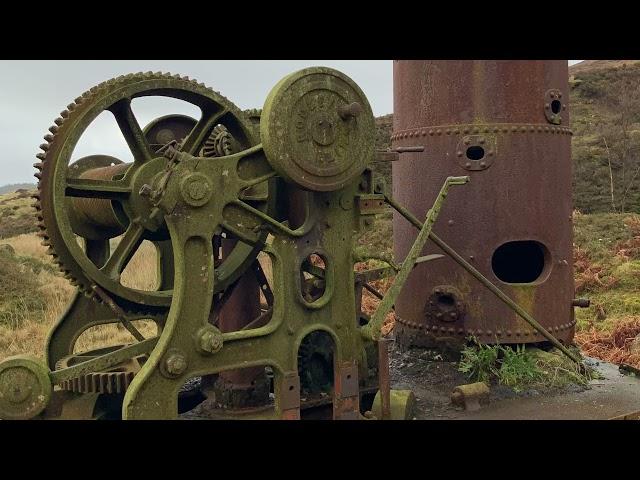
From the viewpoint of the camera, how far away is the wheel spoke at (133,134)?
4.39 metres

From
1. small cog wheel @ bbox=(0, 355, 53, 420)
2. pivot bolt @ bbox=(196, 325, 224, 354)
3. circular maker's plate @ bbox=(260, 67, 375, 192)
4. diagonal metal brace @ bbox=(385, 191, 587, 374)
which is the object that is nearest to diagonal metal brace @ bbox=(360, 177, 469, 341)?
diagonal metal brace @ bbox=(385, 191, 587, 374)

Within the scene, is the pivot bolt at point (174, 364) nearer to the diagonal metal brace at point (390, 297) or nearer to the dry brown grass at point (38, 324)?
the diagonal metal brace at point (390, 297)

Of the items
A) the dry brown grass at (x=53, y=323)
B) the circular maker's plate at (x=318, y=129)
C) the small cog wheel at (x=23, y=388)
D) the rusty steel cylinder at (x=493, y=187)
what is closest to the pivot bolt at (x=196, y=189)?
the circular maker's plate at (x=318, y=129)

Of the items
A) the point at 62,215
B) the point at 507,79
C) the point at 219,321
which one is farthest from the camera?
the point at 507,79

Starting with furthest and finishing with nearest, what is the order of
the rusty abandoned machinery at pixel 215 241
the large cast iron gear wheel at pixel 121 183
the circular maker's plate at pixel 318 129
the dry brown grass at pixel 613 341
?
1. the dry brown grass at pixel 613 341
2. the large cast iron gear wheel at pixel 121 183
3. the circular maker's plate at pixel 318 129
4. the rusty abandoned machinery at pixel 215 241

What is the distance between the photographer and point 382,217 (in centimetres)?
1797

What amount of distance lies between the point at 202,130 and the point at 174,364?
1808 mm

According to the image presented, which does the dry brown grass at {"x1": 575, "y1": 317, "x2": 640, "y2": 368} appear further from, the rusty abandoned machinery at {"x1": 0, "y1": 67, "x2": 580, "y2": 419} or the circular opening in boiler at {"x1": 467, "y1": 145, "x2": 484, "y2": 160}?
the rusty abandoned machinery at {"x1": 0, "y1": 67, "x2": 580, "y2": 419}

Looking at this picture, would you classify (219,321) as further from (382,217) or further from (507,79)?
(382,217)

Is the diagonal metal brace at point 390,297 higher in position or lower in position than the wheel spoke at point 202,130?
lower

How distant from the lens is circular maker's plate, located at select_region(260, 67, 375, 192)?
12.6 ft

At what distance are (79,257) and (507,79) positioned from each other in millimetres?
Result: 3651

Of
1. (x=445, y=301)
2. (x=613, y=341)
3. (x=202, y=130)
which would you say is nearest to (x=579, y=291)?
(x=613, y=341)

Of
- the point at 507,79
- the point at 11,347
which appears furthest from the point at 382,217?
the point at 507,79
